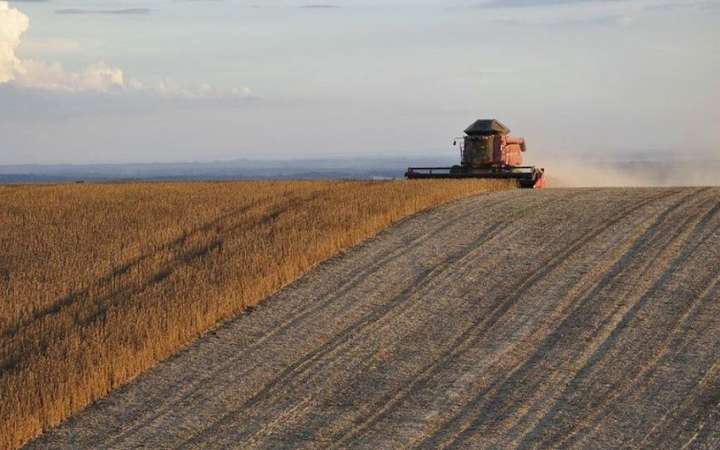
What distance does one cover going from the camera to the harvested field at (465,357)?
455 inches

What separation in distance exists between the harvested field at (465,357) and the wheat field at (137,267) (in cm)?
39

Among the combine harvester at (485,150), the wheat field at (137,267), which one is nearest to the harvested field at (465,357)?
the wheat field at (137,267)

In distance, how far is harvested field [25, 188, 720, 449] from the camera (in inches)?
455

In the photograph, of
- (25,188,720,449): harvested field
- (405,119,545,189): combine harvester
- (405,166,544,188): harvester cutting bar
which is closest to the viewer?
(25,188,720,449): harvested field

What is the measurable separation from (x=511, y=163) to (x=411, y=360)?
90.1 feet

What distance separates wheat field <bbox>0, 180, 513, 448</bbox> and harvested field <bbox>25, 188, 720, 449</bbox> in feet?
1.28

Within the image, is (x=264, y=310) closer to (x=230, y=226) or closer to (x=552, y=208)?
(x=230, y=226)

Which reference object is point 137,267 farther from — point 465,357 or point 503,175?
point 503,175

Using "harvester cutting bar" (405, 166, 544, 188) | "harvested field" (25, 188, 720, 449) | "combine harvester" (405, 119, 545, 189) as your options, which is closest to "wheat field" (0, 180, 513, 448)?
"harvested field" (25, 188, 720, 449)

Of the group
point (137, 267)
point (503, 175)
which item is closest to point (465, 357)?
point (137, 267)

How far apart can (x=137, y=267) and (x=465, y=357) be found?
765cm

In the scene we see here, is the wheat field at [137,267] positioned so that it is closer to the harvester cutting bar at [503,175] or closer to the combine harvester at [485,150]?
the harvester cutting bar at [503,175]

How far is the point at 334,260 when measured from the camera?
1905cm

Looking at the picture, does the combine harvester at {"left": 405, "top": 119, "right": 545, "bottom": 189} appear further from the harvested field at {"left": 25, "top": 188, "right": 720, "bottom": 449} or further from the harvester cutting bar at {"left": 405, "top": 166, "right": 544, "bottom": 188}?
the harvested field at {"left": 25, "top": 188, "right": 720, "bottom": 449}
